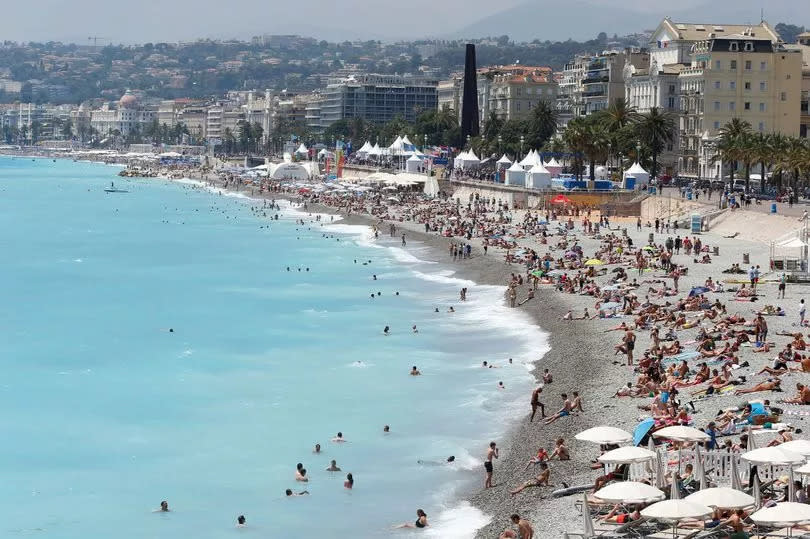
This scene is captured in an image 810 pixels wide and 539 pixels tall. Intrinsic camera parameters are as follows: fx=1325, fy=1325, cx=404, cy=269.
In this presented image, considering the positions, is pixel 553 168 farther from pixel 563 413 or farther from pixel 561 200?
pixel 563 413

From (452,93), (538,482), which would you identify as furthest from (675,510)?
(452,93)

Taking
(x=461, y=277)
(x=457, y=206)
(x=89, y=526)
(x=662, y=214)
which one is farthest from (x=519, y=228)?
(x=89, y=526)

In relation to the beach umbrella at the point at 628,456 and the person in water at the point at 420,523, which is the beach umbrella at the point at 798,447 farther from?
the person in water at the point at 420,523

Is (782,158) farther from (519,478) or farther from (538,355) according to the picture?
(519,478)

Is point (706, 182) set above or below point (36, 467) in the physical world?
above

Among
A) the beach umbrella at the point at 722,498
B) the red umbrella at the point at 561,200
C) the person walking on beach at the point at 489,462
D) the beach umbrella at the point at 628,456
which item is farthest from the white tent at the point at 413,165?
the beach umbrella at the point at 722,498
